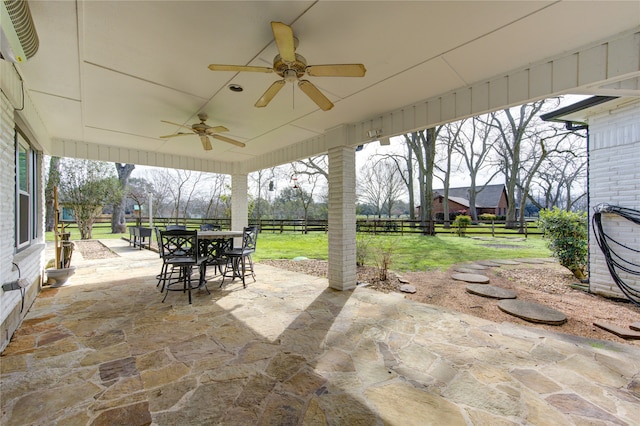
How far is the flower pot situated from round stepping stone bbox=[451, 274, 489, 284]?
675 centimetres

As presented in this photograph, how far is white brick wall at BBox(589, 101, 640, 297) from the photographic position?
3.72m

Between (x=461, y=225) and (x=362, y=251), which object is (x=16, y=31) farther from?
(x=461, y=225)

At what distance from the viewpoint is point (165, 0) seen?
1.78m

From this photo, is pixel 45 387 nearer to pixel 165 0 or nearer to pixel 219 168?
pixel 165 0

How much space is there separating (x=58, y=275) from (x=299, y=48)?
516cm

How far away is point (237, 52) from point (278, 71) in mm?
459

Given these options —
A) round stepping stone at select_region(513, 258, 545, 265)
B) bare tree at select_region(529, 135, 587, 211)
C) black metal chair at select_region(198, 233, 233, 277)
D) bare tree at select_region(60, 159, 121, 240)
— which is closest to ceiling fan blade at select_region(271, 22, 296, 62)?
black metal chair at select_region(198, 233, 233, 277)

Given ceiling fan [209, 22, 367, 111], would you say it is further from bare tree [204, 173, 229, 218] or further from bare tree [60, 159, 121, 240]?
bare tree [204, 173, 229, 218]

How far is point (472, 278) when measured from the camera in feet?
16.1

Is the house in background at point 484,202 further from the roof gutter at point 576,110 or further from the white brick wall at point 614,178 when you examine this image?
the white brick wall at point 614,178

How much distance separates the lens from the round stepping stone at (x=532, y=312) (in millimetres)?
3057

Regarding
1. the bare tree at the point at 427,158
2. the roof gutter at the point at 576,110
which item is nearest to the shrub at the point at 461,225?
the bare tree at the point at 427,158

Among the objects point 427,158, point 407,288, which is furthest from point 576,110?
point 427,158

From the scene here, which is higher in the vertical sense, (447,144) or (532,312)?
(447,144)
